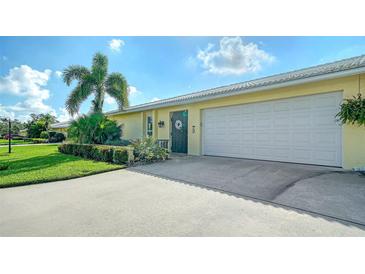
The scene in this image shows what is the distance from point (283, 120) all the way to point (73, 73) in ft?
46.2

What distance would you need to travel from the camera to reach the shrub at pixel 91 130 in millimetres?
11258

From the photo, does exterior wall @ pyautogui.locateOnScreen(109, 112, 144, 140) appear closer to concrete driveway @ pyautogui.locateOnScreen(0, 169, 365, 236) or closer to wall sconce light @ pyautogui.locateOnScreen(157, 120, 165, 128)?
wall sconce light @ pyautogui.locateOnScreen(157, 120, 165, 128)

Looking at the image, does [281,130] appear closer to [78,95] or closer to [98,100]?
[98,100]

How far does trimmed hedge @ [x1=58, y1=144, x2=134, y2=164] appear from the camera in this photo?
25.9 feet

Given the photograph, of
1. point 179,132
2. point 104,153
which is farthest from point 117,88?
point 104,153

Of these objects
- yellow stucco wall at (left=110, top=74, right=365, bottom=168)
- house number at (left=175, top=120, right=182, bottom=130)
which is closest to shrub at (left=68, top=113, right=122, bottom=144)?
yellow stucco wall at (left=110, top=74, right=365, bottom=168)

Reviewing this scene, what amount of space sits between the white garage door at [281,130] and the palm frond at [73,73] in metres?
10.2

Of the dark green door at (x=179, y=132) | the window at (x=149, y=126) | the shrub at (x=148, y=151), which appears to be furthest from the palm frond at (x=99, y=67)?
the shrub at (x=148, y=151)

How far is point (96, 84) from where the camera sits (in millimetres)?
13898

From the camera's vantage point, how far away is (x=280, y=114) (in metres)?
7.16

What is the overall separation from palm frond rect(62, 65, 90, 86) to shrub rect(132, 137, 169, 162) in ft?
28.5
